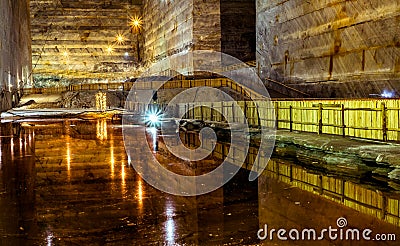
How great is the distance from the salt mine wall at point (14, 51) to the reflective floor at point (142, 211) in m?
22.2

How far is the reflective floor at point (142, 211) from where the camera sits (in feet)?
17.8

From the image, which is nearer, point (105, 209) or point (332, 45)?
point (105, 209)

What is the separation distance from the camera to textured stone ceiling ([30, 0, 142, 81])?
45.4 metres

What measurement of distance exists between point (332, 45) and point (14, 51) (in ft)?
83.3

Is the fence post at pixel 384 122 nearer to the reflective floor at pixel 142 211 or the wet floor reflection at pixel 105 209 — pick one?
the reflective floor at pixel 142 211

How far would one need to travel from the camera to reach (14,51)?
35.2 m

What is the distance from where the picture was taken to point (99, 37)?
153 ft

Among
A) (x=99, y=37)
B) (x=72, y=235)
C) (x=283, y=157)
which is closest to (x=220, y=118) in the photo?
(x=283, y=157)

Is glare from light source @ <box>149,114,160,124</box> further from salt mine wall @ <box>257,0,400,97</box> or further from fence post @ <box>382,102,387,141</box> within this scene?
fence post @ <box>382,102,387,141</box>

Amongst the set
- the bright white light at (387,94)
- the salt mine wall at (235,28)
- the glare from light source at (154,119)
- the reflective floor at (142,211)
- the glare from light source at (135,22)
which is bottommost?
the reflective floor at (142,211)

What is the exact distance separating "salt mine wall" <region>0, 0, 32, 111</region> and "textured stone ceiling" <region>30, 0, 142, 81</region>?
1.70m

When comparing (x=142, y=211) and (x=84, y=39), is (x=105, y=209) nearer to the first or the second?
(x=142, y=211)

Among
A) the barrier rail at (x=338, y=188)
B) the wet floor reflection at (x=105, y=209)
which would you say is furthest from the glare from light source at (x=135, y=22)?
the barrier rail at (x=338, y=188)

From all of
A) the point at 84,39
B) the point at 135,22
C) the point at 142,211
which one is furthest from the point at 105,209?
the point at 135,22
